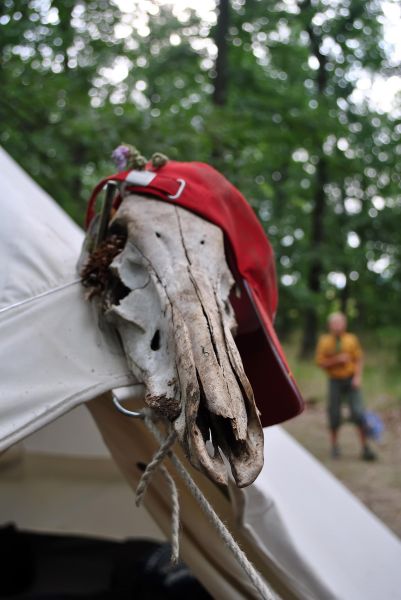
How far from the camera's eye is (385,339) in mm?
12711

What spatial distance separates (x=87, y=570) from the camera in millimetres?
2980

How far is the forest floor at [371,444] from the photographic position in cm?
497

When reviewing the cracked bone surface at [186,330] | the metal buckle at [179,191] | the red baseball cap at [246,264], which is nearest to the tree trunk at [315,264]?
the red baseball cap at [246,264]

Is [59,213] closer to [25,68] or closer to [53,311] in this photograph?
[53,311]

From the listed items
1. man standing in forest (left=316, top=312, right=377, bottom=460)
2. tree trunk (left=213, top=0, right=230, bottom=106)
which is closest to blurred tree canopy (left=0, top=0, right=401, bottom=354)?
tree trunk (left=213, top=0, right=230, bottom=106)

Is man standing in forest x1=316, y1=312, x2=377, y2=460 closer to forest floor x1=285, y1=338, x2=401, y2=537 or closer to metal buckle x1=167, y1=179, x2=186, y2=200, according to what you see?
forest floor x1=285, y1=338, x2=401, y2=537

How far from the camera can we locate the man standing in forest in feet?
18.8

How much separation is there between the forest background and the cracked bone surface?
2.03 m

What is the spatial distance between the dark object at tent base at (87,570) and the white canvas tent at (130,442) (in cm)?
78

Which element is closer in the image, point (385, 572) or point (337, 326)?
point (385, 572)

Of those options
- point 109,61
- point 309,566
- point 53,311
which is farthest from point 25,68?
point 309,566

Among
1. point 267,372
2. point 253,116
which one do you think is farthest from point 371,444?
point 267,372

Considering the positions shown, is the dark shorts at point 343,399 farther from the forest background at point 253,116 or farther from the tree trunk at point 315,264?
the tree trunk at point 315,264

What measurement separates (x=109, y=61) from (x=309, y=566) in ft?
11.6
